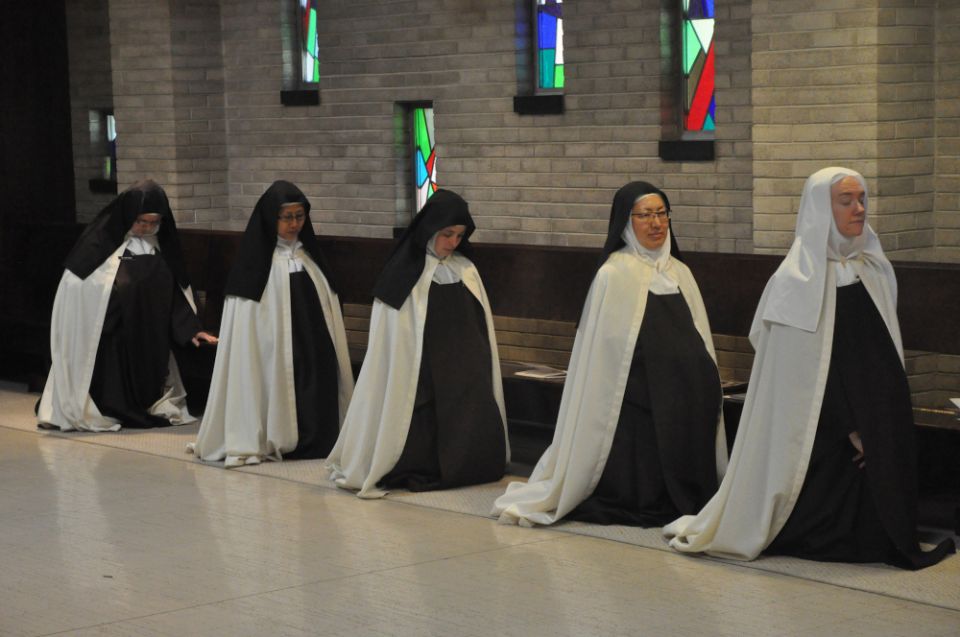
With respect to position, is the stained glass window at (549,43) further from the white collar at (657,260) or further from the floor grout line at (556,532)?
the white collar at (657,260)

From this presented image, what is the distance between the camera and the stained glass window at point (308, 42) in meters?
13.8

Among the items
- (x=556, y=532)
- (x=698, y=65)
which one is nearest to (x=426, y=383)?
(x=556, y=532)

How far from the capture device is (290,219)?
9.41m

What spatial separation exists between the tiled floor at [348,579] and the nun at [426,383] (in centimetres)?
30

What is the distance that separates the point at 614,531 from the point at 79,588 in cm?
240

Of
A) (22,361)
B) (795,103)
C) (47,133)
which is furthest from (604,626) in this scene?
(47,133)

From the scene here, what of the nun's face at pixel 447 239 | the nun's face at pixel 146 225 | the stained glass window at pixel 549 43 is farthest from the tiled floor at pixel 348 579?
the stained glass window at pixel 549 43

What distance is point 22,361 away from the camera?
13.5 meters

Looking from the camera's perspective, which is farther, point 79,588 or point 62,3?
point 62,3

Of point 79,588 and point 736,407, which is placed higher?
point 736,407

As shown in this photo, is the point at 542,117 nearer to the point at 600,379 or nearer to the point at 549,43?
the point at 549,43

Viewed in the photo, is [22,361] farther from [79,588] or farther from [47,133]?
[79,588]

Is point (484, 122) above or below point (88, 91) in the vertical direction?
below

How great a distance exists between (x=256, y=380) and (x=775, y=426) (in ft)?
12.4
